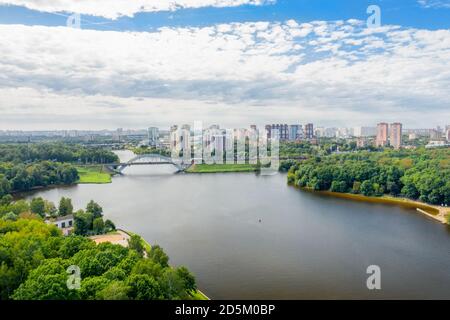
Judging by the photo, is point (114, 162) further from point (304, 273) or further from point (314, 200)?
point (304, 273)

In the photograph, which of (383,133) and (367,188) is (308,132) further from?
(367,188)

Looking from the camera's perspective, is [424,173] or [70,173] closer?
[424,173]

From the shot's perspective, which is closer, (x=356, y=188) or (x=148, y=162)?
(x=356, y=188)

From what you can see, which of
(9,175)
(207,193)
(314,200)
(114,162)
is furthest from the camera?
(114,162)

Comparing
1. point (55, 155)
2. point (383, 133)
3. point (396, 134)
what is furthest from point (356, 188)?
point (383, 133)

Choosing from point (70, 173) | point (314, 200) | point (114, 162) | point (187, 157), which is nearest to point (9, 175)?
point (70, 173)
